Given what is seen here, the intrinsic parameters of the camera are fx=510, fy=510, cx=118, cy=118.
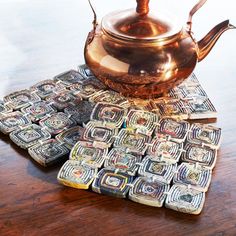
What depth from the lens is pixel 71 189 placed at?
2.66 ft

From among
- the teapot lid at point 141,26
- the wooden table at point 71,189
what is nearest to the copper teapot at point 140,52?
the teapot lid at point 141,26

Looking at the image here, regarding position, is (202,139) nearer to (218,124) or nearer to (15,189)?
(218,124)

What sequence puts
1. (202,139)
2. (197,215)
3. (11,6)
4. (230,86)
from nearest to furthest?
(197,215) < (202,139) < (230,86) < (11,6)

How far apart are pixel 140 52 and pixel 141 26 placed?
0.05m

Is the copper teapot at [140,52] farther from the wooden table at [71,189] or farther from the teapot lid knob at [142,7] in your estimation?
the wooden table at [71,189]

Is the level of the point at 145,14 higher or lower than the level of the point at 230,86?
higher


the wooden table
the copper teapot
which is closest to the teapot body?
the copper teapot

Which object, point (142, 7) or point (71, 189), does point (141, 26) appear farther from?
point (71, 189)

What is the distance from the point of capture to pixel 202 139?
2.96 ft

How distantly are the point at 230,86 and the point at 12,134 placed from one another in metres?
0.46

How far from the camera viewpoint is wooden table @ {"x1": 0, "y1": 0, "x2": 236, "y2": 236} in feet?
2.45

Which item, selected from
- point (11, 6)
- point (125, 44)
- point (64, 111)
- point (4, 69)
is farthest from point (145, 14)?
point (11, 6)

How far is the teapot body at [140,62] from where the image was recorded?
900 millimetres

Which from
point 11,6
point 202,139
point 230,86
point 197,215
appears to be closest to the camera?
point 197,215
